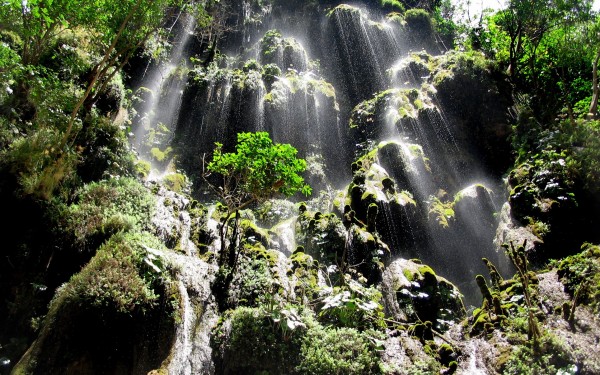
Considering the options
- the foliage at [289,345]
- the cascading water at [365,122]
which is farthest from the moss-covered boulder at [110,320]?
the cascading water at [365,122]

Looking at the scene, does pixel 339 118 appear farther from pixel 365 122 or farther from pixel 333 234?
pixel 333 234

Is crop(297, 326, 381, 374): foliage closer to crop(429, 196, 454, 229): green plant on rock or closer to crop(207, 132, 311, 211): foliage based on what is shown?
crop(207, 132, 311, 211): foliage

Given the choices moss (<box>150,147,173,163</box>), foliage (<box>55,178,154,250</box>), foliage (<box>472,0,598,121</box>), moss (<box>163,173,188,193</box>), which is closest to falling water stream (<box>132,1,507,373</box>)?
moss (<box>150,147,173,163</box>)

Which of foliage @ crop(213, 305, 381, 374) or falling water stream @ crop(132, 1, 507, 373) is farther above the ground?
falling water stream @ crop(132, 1, 507, 373)

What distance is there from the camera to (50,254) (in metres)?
6.87

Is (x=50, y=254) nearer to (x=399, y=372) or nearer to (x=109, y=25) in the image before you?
(x=109, y=25)

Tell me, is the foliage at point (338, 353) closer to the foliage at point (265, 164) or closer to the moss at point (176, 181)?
the foliage at point (265, 164)

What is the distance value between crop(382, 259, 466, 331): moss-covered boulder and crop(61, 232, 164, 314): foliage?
19.5 ft

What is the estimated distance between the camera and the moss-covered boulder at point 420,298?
9297 mm

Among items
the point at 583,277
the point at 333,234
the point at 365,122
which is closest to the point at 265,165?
the point at 333,234

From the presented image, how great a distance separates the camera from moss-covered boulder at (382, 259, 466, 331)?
930 cm

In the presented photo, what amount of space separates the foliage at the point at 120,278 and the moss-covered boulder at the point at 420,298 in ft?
19.5

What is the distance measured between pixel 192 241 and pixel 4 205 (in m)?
3.86

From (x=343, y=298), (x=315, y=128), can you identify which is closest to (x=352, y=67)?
(x=315, y=128)
